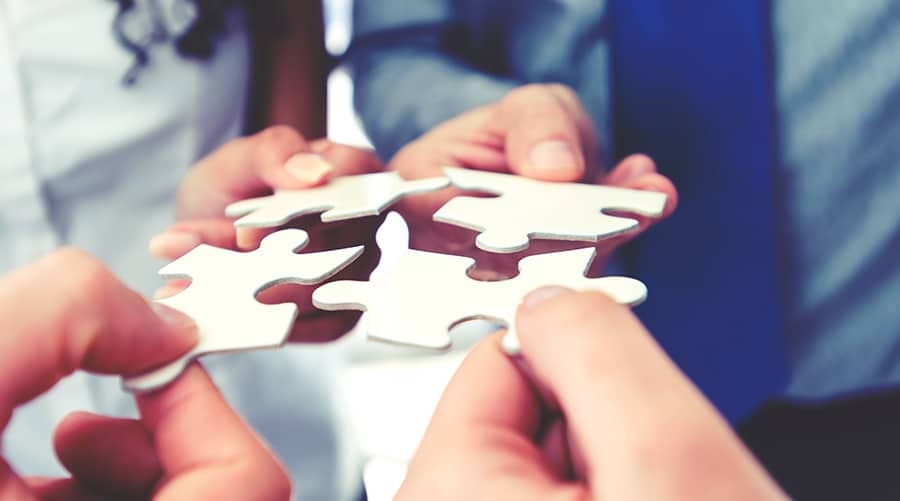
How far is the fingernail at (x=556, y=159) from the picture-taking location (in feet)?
2.80

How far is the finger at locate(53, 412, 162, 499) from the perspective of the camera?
0.51m

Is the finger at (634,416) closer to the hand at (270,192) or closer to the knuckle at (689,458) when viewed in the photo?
the knuckle at (689,458)

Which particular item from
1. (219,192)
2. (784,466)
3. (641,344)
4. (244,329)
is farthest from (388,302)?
(784,466)

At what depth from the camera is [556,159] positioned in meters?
0.85

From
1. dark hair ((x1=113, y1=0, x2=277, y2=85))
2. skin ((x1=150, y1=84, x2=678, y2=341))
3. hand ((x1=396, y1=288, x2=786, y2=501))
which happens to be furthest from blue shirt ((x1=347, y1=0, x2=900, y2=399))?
hand ((x1=396, y1=288, x2=786, y2=501))

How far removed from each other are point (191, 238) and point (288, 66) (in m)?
0.54

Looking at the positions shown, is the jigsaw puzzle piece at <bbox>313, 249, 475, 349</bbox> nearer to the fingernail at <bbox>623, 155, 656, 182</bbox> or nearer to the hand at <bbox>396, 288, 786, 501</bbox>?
the hand at <bbox>396, 288, 786, 501</bbox>

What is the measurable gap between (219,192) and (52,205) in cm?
29

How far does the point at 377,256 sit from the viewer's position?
2.60ft

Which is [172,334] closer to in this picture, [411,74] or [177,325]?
[177,325]

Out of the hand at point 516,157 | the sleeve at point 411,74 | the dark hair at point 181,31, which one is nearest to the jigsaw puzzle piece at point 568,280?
the hand at point 516,157

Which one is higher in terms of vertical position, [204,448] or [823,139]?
[823,139]

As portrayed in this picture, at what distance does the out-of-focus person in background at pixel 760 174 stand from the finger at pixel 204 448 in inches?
19.7

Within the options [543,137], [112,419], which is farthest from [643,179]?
[112,419]
